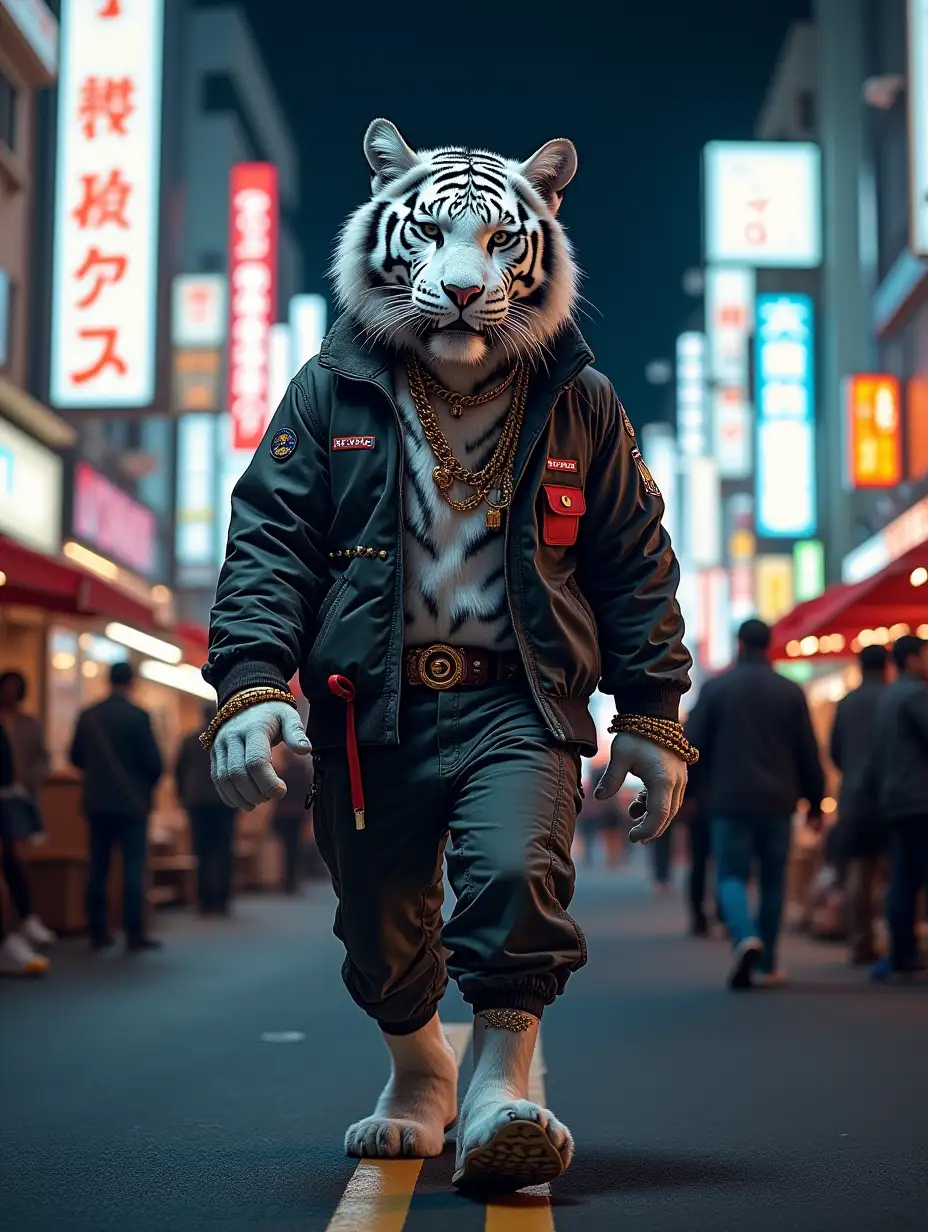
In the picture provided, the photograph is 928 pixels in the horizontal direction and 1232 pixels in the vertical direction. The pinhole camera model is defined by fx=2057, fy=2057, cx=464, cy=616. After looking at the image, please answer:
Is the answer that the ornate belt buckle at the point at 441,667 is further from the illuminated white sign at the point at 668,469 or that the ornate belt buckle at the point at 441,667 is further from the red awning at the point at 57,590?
the illuminated white sign at the point at 668,469

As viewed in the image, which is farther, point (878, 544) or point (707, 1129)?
point (878, 544)

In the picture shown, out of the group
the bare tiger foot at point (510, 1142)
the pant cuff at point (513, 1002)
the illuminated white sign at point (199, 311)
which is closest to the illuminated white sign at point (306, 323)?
the illuminated white sign at point (199, 311)

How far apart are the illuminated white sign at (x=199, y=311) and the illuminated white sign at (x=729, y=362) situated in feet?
51.6

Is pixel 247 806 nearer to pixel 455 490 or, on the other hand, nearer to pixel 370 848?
pixel 370 848

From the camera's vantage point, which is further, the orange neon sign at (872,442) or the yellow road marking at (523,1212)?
the orange neon sign at (872,442)

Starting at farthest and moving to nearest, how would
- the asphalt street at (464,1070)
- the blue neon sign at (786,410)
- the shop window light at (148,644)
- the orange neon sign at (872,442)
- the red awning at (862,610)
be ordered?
the blue neon sign at (786,410) → the orange neon sign at (872,442) → the shop window light at (148,644) → the red awning at (862,610) → the asphalt street at (464,1070)

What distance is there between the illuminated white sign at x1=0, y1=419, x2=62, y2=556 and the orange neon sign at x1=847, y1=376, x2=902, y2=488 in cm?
1039

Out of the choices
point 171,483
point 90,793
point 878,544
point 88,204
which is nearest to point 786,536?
point 878,544

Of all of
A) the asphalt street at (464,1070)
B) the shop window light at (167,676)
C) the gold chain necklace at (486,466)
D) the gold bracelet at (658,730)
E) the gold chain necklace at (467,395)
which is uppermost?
the shop window light at (167,676)

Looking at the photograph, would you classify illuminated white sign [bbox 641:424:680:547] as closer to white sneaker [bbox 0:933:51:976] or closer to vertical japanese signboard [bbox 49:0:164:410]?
vertical japanese signboard [bbox 49:0:164:410]

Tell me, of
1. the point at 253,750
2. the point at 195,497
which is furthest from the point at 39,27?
the point at 253,750

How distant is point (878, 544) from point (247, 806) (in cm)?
2409

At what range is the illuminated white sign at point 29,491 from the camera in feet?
65.1

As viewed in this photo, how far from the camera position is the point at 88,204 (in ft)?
66.1
